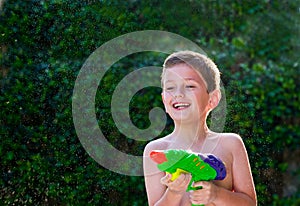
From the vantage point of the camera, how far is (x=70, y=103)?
5645mm

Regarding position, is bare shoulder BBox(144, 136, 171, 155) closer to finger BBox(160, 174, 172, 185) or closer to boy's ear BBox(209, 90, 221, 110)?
boy's ear BBox(209, 90, 221, 110)

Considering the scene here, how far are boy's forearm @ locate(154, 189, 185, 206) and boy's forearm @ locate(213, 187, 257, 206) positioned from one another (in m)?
0.16

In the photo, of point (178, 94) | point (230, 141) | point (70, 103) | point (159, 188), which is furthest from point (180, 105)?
point (70, 103)

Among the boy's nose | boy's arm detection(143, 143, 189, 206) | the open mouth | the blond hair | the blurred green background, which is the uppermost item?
A: the blond hair

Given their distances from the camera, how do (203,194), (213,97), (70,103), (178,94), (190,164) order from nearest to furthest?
(190,164)
(203,194)
(178,94)
(213,97)
(70,103)

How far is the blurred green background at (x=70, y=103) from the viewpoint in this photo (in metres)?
5.62

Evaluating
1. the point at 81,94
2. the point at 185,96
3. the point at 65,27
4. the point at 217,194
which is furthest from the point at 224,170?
the point at 65,27

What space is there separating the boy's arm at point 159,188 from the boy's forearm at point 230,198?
16cm

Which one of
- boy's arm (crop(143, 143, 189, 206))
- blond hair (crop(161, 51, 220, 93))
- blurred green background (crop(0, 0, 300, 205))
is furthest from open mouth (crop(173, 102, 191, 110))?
blurred green background (crop(0, 0, 300, 205))

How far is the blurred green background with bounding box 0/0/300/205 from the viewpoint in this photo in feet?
18.4

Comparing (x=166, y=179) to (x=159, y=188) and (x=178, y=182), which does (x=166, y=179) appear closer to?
(x=178, y=182)

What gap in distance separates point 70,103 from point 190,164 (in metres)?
3.07

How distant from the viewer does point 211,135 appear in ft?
10.3

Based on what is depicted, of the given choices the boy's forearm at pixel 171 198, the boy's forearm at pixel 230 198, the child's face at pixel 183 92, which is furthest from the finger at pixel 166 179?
the child's face at pixel 183 92
